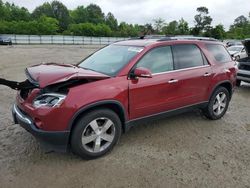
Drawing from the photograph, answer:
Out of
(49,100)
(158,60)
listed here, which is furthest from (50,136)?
(158,60)

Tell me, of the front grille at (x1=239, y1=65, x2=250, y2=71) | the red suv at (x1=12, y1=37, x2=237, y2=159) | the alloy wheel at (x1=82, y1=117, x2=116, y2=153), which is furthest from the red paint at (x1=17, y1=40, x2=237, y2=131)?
the front grille at (x1=239, y1=65, x2=250, y2=71)

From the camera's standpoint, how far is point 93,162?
3.45m

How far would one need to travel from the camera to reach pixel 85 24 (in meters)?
73.9

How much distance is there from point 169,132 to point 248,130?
1.54 meters

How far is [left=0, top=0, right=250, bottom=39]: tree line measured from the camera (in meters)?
61.1

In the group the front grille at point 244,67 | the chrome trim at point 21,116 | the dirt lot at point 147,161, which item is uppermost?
the front grille at point 244,67

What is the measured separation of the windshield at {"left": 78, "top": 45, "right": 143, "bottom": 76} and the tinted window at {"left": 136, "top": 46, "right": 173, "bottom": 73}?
18 cm

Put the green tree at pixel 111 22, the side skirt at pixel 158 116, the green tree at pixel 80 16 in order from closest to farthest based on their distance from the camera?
the side skirt at pixel 158 116, the green tree at pixel 111 22, the green tree at pixel 80 16

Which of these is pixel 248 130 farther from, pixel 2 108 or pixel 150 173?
pixel 2 108

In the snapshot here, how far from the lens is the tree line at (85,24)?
61.1 m

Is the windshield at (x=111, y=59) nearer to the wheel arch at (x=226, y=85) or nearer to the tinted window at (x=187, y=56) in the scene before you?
the tinted window at (x=187, y=56)

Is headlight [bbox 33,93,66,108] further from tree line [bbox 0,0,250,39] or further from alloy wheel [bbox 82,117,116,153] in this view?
tree line [bbox 0,0,250,39]

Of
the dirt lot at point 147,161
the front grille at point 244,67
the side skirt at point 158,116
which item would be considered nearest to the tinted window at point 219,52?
the side skirt at point 158,116

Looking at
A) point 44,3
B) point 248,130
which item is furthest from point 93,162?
point 44,3
